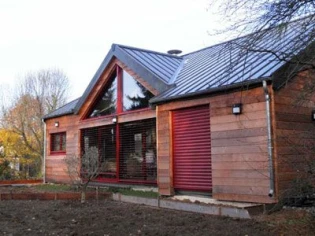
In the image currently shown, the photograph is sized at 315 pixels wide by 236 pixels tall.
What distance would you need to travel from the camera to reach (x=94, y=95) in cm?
1581

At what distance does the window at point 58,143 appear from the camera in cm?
1795

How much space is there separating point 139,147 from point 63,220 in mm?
5408

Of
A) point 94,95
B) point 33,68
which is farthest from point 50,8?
point 33,68

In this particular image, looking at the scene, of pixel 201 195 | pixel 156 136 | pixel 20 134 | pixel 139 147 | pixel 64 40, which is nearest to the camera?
pixel 201 195

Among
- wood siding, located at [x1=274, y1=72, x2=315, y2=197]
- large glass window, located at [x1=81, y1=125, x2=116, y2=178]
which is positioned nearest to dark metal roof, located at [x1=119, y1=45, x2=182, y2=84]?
large glass window, located at [x1=81, y1=125, x2=116, y2=178]

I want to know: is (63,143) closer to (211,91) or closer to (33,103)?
(211,91)

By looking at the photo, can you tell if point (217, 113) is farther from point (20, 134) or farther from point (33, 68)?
point (33, 68)

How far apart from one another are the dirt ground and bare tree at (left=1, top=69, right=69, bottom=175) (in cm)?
1879

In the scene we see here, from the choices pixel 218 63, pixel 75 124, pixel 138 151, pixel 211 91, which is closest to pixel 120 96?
pixel 138 151

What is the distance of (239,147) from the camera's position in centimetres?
909

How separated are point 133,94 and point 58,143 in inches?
250

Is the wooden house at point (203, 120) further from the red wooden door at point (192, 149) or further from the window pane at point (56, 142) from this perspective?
the window pane at point (56, 142)

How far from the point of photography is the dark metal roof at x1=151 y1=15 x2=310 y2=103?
636 centimetres

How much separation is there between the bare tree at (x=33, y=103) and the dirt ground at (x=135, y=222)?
18.8 meters
